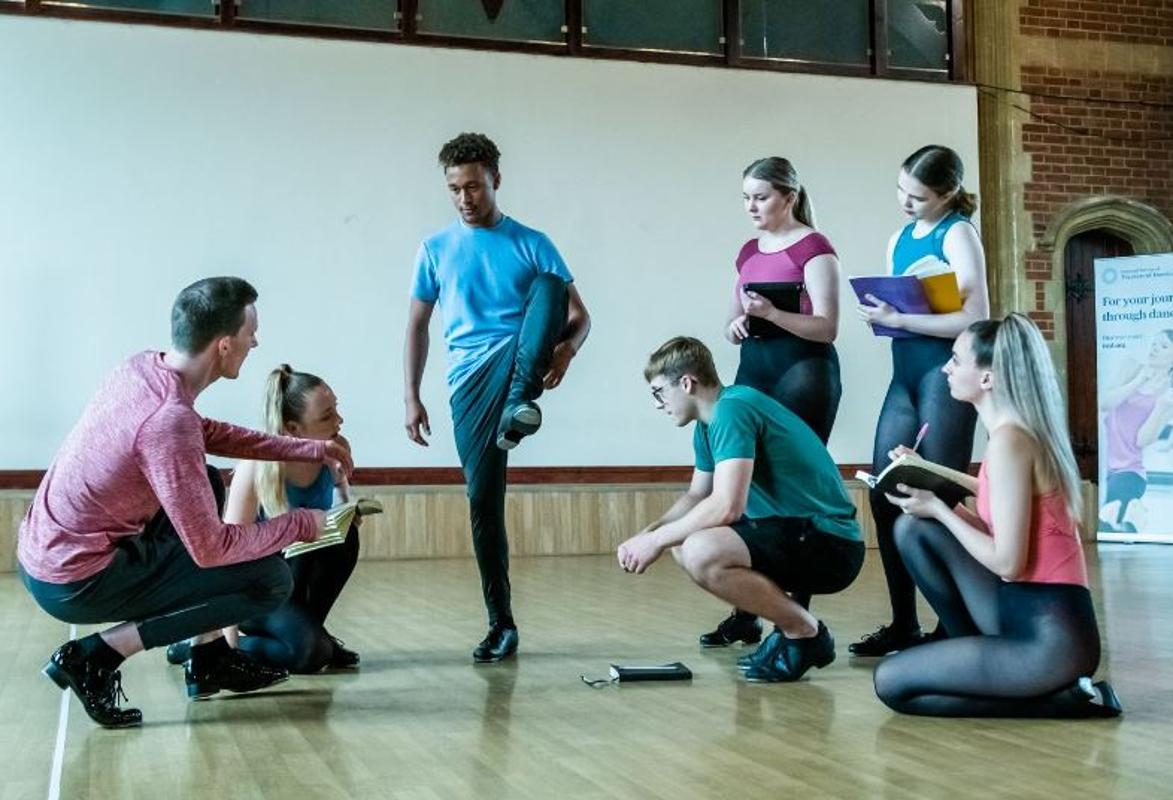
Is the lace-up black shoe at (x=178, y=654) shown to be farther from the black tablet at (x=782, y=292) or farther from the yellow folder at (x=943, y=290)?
the yellow folder at (x=943, y=290)

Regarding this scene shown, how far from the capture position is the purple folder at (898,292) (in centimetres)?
372

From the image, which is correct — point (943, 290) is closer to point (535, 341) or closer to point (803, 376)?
point (803, 376)

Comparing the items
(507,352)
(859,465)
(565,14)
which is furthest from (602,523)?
(507,352)

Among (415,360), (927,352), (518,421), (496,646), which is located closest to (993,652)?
(927,352)

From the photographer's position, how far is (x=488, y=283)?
158 inches

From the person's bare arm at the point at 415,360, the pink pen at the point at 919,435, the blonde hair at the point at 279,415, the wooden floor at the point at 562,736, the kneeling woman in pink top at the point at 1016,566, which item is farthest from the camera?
the person's bare arm at the point at 415,360

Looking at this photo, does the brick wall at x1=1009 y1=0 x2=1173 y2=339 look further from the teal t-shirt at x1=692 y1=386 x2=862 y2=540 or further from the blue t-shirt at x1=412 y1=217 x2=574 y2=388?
the teal t-shirt at x1=692 y1=386 x2=862 y2=540

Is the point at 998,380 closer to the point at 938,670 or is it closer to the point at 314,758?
the point at 938,670

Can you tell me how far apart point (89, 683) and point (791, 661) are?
1621 mm

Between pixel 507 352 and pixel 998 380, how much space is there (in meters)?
1.54

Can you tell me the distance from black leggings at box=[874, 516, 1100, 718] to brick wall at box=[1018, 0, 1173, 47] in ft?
23.4

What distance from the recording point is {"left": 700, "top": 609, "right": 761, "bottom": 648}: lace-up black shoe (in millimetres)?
4078

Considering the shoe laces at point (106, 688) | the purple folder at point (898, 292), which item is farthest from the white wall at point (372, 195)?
the shoe laces at point (106, 688)

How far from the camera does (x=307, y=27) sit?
7738 millimetres
